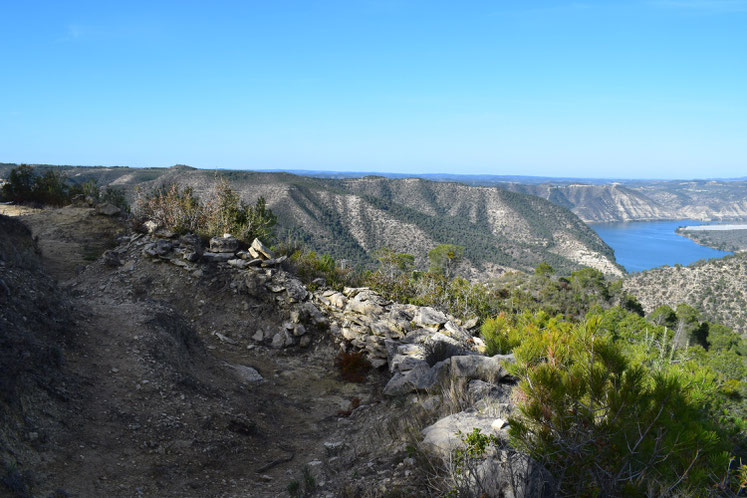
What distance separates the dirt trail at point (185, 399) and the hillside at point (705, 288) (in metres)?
45.8

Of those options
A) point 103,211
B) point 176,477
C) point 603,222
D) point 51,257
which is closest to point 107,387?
point 176,477

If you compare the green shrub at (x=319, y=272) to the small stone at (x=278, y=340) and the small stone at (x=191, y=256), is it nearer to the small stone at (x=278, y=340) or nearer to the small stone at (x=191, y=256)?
the small stone at (x=278, y=340)

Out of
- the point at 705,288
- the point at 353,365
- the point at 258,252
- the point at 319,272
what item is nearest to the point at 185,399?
the point at 353,365

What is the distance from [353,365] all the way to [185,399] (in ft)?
11.8

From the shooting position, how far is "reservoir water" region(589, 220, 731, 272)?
12594 centimetres

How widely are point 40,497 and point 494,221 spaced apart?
108338 mm

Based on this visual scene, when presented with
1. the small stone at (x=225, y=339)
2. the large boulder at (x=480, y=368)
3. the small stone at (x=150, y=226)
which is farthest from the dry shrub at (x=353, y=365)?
the small stone at (x=150, y=226)

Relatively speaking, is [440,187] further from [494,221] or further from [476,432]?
[476,432]

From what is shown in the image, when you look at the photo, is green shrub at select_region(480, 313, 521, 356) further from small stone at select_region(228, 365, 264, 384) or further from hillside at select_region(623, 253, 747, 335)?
hillside at select_region(623, 253, 747, 335)

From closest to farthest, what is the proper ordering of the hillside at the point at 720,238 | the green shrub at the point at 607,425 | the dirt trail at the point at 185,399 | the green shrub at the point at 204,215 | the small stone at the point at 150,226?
the green shrub at the point at 607,425 → the dirt trail at the point at 185,399 → the small stone at the point at 150,226 → the green shrub at the point at 204,215 → the hillside at the point at 720,238

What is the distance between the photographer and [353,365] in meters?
8.91

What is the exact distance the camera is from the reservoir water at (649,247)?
12594 centimetres

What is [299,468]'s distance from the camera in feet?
17.9

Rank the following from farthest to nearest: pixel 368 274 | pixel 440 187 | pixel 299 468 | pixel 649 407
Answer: pixel 440 187 < pixel 368 274 < pixel 299 468 < pixel 649 407
